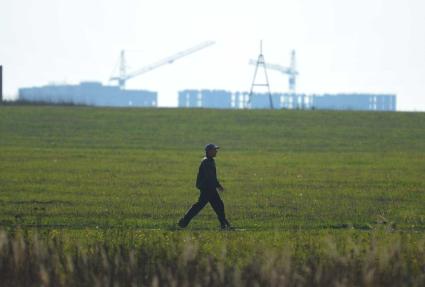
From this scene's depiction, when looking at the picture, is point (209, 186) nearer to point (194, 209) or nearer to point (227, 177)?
point (194, 209)

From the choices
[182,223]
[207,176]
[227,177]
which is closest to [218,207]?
[207,176]

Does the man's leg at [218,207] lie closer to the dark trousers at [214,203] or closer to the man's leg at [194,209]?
the dark trousers at [214,203]

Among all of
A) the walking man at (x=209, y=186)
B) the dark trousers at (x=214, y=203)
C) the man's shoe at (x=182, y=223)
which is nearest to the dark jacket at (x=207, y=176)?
the walking man at (x=209, y=186)

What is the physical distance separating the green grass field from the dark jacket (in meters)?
0.88

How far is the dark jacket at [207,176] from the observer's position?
2619 cm

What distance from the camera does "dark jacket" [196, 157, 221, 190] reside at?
2619 centimetres

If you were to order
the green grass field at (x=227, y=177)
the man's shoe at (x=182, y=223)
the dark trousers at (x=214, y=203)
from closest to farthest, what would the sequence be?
1. the green grass field at (x=227, y=177)
2. the dark trousers at (x=214, y=203)
3. the man's shoe at (x=182, y=223)

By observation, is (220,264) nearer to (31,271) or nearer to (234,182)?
(31,271)

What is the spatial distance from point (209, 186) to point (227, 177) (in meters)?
16.4

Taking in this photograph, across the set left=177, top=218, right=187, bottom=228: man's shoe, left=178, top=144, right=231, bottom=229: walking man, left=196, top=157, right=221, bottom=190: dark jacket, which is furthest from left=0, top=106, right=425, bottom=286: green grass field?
left=196, top=157, right=221, bottom=190: dark jacket

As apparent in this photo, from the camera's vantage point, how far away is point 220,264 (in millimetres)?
18406

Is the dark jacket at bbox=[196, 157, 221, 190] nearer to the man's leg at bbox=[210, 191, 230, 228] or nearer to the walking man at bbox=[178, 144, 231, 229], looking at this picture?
the walking man at bbox=[178, 144, 231, 229]

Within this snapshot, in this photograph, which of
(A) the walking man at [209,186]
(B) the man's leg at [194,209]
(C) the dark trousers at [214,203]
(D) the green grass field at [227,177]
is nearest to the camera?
(D) the green grass field at [227,177]

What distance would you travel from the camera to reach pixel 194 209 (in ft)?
87.3
